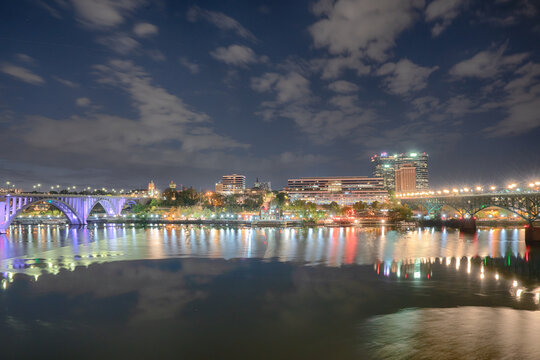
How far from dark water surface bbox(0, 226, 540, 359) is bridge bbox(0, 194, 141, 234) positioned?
43.6 m

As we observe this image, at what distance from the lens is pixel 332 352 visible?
13.6 m

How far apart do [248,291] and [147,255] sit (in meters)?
20.0

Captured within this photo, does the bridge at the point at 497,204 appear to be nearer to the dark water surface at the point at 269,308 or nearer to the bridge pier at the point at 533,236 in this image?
the bridge pier at the point at 533,236

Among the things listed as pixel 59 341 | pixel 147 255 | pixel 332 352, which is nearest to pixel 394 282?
pixel 332 352

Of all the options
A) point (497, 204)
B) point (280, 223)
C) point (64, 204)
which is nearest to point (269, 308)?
point (497, 204)

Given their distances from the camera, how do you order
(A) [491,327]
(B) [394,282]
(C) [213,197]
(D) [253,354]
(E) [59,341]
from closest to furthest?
1. (D) [253,354]
2. (E) [59,341]
3. (A) [491,327]
4. (B) [394,282]
5. (C) [213,197]

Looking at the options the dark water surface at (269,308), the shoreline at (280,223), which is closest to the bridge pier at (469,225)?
the shoreline at (280,223)

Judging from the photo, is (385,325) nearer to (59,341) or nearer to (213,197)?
(59,341)

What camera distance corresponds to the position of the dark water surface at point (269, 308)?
1397 centimetres

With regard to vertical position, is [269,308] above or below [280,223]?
above

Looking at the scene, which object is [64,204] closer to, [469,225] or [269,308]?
[269,308]

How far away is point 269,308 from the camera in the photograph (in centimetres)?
1930

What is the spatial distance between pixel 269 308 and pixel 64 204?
9012cm

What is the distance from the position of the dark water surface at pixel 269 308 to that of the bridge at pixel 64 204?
4364cm
